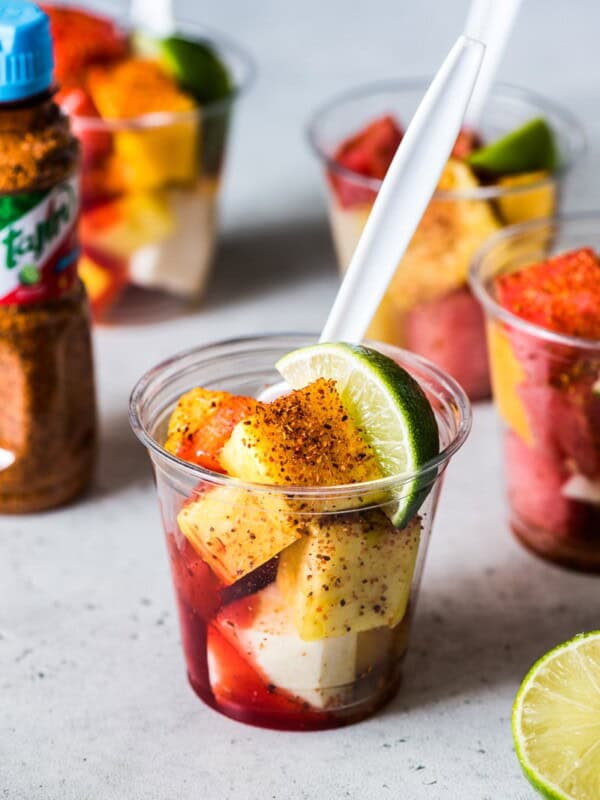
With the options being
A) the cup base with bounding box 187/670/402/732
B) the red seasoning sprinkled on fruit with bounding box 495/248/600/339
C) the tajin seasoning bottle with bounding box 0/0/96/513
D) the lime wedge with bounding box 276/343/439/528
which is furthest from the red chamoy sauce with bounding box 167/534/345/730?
the red seasoning sprinkled on fruit with bounding box 495/248/600/339

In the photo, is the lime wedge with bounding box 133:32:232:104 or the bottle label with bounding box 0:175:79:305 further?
the lime wedge with bounding box 133:32:232:104

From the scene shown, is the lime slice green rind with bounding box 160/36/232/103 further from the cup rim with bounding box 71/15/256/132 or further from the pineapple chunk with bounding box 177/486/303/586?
the pineapple chunk with bounding box 177/486/303/586

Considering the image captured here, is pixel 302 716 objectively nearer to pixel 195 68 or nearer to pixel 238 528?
pixel 238 528

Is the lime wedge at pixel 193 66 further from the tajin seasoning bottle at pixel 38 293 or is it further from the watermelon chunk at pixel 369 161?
the tajin seasoning bottle at pixel 38 293

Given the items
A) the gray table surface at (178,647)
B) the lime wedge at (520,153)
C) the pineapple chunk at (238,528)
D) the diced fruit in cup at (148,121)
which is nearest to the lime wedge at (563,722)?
the gray table surface at (178,647)

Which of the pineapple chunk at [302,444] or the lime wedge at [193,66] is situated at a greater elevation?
the pineapple chunk at [302,444]

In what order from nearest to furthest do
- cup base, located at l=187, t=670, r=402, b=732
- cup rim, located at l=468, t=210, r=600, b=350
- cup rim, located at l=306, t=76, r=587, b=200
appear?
1. cup base, located at l=187, t=670, r=402, b=732
2. cup rim, located at l=468, t=210, r=600, b=350
3. cup rim, located at l=306, t=76, r=587, b=200
